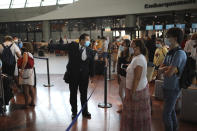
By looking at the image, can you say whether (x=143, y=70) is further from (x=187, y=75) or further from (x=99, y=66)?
(x=99, y=66)

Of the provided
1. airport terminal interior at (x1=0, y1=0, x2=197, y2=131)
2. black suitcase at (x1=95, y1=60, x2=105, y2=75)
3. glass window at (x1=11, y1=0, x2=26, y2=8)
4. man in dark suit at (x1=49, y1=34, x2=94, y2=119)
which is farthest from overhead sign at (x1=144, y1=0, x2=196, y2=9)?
glass window at (x1=11, y1=0, x2=26, y2=8)

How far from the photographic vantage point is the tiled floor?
12.0 feet

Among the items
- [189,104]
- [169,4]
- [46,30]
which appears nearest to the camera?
[189,104]

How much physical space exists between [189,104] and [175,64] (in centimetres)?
161

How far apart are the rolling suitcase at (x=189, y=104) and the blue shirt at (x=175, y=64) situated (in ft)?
4.17

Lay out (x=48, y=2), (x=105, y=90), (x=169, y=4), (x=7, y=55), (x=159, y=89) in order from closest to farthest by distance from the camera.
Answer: (x=105, y=90), (x=159, y=89), (x=7, y=55), (x=169, y=4), (x=48, y=2)

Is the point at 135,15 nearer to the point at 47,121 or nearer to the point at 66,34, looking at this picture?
the point at 66,34

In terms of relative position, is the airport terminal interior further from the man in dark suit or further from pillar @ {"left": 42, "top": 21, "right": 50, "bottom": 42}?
pillar @ {"left": 42, "top": 21, "right": 50, "bottom": 42}

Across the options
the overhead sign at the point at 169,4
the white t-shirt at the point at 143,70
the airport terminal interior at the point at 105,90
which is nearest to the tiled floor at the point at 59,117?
the airport terminal interior at the point at 105,90

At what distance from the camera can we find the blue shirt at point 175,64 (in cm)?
242

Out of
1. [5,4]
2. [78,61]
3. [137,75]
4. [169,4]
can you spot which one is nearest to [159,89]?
[78,61]

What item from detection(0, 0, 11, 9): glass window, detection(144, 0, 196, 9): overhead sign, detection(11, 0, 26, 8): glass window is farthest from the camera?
detection(0, 0, 11, 9): glass window

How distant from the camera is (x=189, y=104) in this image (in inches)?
143

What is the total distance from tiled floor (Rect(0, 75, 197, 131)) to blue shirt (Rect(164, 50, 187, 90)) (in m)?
1.33
